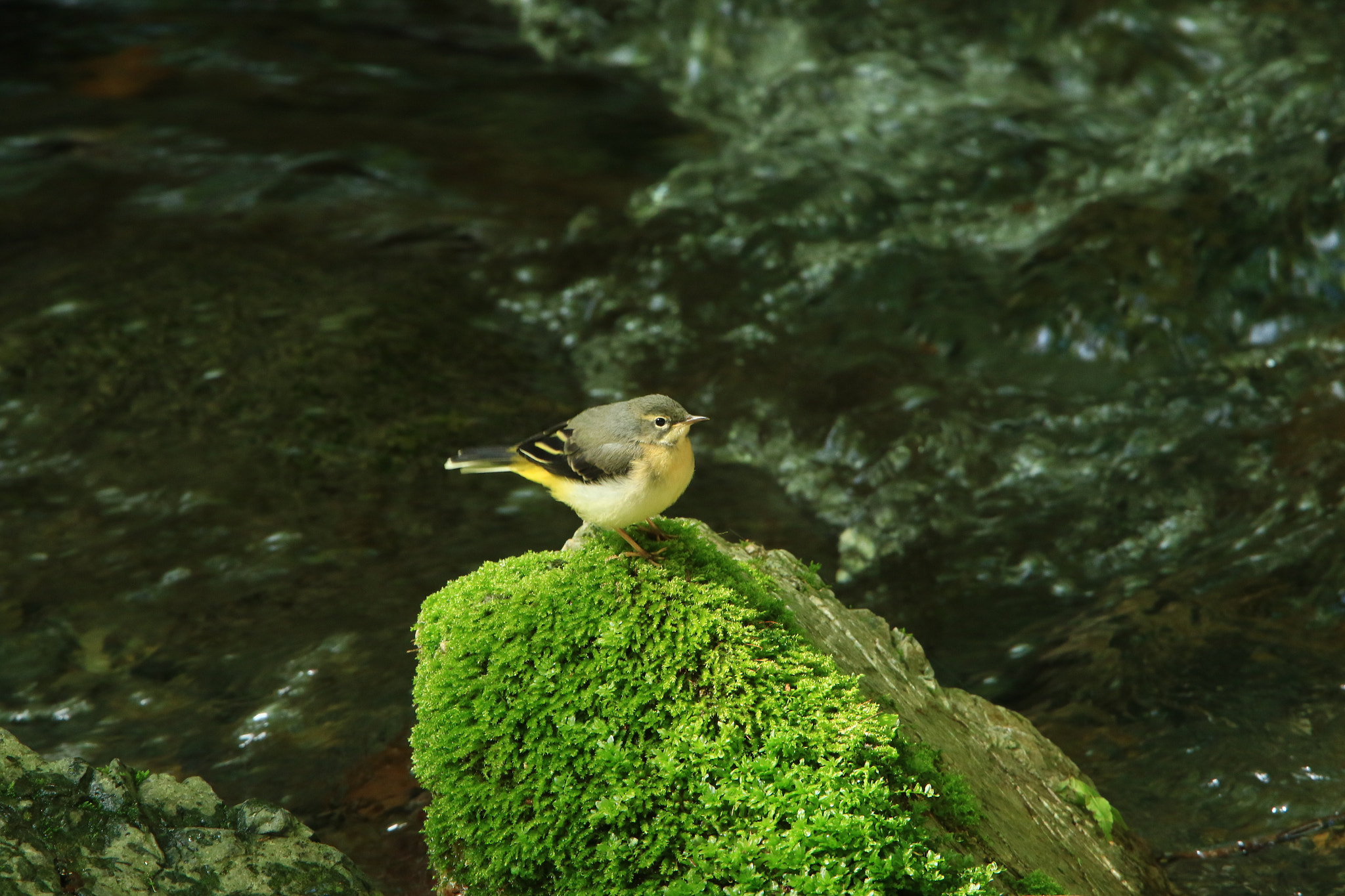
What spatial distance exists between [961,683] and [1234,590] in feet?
5.66

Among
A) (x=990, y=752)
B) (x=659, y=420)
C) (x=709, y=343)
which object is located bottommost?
(x=709, y=343)

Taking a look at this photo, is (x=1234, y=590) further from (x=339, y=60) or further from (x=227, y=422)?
(x=339, y=60)

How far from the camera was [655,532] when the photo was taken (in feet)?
14.3

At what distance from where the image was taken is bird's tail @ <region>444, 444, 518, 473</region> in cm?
511

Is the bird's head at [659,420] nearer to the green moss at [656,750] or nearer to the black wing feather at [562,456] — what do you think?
the black wing feather at [562,456]

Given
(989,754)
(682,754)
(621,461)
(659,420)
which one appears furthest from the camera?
(989,754)

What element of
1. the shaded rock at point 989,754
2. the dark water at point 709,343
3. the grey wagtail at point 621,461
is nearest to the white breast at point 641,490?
the grey wagtail at point 621,461

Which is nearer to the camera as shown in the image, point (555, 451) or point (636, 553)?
point (636, 553)

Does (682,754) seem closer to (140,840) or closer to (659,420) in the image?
(659,420)

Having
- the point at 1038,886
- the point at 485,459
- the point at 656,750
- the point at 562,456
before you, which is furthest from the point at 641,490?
the point at 1038,886

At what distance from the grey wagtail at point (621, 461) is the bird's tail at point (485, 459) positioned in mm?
252

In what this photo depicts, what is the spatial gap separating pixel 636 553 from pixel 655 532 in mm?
232

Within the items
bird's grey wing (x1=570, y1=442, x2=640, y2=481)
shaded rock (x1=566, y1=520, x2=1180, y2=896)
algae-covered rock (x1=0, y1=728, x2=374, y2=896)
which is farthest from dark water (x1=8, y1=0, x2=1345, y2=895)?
bird's grey wing (x1=570, y1=442, x2=640, y2=481)

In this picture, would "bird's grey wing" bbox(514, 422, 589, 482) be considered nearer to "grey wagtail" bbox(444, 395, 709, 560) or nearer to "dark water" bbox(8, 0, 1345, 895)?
"grey wagtail" bbox(444, 395, 709, 560)
